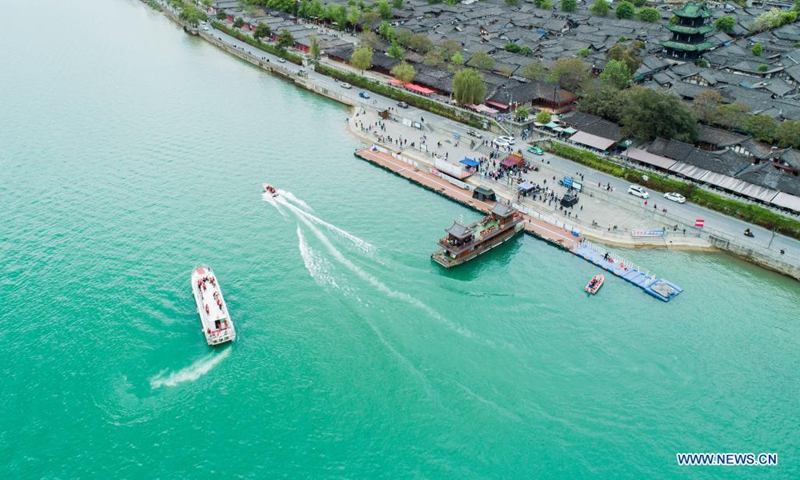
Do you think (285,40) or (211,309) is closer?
(211,309)

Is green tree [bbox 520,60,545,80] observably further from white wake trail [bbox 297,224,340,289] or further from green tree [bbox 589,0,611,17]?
green tree [bbox 589,0,611,17]

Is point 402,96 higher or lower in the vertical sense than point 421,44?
lower

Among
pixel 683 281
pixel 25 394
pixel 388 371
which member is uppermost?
pixel 683 281

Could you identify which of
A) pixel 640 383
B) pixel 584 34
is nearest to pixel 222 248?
pixel 640 383

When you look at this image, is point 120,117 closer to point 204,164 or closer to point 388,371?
point 204,164

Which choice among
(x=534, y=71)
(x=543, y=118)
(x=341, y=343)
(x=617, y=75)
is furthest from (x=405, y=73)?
(x=341, y=343)

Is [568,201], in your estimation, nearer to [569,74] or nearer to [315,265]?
[315,265]
